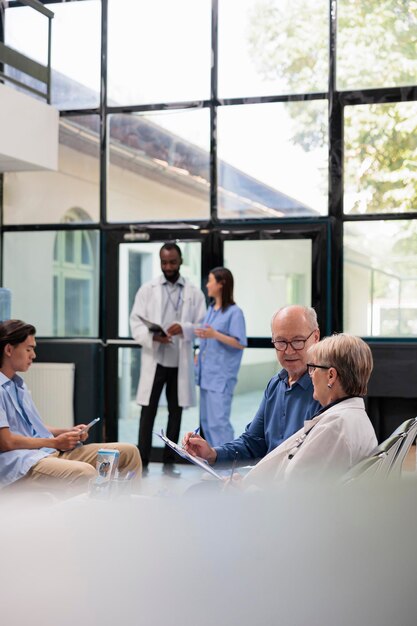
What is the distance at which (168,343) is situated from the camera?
6.06m

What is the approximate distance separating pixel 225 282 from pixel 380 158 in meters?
1.37

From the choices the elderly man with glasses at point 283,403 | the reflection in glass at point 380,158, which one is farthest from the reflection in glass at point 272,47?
the elderly man with glasses at point 283,403

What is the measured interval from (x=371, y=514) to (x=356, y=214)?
5.68 meters

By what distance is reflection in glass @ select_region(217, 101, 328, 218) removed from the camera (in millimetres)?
6133

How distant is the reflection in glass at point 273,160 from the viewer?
6.13 meters

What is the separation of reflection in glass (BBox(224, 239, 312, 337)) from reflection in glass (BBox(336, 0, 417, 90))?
1.20 meters

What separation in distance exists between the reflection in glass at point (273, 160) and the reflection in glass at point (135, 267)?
42 cm

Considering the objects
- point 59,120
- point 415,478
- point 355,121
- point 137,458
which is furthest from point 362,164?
point 415,478

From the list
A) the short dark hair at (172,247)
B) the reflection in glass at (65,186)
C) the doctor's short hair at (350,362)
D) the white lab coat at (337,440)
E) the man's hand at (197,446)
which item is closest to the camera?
the white lab coat at (337,440)

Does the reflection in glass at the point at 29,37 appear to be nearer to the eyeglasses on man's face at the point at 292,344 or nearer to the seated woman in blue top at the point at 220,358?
the seated woman in blue top at the point at 220,358

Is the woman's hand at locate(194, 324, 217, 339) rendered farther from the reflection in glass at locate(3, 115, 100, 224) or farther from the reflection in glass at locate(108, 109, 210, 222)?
the reflection in glass at locate(3, 115, 100, 224)

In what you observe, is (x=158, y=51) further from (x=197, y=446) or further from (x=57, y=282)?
(x=197, y=446)

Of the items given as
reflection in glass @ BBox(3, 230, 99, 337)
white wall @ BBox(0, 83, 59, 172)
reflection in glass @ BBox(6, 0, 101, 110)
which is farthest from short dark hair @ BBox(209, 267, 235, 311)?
reflection in glass @ BBox(6, 0, 101, 110)

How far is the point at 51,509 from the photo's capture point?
531 millimetres
